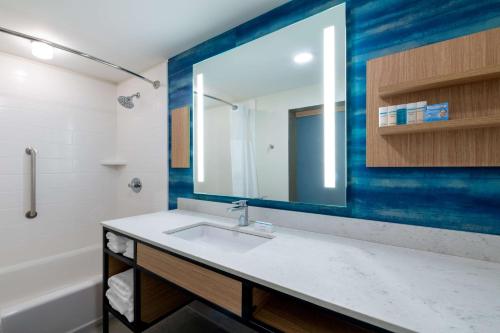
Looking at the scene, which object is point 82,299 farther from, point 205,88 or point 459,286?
point 459,286

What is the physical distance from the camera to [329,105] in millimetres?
1216

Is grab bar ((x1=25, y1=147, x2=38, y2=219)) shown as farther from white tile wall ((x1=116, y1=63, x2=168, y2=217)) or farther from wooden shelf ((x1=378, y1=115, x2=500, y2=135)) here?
wooden shelf ((x1=378, y1=115, x2=500, y2=135))

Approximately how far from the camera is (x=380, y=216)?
1.08 metres

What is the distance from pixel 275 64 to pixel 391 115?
30.5 inches

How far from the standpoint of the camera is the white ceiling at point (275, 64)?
3.90 ft

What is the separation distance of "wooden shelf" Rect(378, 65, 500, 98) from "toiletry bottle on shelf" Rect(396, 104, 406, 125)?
67 millimetres

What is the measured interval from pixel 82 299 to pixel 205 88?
1817 mm

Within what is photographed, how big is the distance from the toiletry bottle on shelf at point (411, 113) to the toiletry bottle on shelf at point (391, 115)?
0.15 ft

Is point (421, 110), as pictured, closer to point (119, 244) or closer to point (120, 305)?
point (119, 244)

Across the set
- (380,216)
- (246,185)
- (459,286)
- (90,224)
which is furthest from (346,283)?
(90,224)

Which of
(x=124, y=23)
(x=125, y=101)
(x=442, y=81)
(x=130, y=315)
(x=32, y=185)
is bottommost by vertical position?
(x=130, y=315)

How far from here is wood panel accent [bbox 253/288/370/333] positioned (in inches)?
31.4

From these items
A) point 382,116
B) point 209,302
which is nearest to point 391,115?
point 382,116

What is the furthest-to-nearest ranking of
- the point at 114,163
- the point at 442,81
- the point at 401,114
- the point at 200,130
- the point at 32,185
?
the point at 114,163, the point at 32,185, the point at 200,130, the point at 401,114, the point at 442,81
